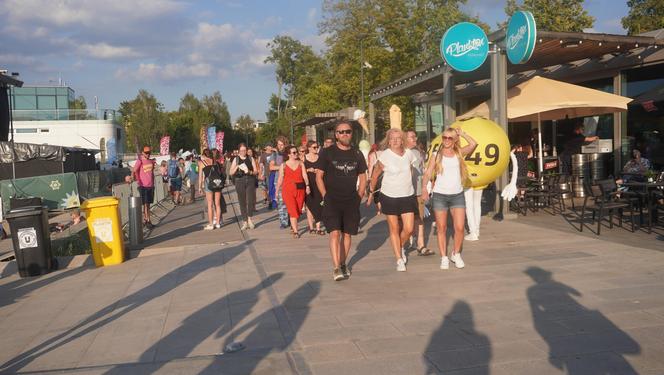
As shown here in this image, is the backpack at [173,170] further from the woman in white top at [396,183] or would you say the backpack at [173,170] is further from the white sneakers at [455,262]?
the white sneakers at [455,262]

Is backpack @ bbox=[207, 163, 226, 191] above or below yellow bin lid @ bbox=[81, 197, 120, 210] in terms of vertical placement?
above

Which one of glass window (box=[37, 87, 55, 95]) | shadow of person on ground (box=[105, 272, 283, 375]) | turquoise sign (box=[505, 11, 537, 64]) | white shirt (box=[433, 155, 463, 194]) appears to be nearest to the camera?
shadow of person on ground (box=[105, 272, 283, 375])

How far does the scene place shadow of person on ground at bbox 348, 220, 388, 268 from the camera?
8.32 m

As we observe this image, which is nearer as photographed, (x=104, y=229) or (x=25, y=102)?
(x=104, y=229)

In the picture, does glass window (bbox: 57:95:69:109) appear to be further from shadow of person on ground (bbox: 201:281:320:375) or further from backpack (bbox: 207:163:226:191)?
shadow of person on ground (bbox: 201:281:320:375)

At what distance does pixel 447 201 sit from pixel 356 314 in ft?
7.54

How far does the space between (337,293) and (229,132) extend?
88115 mm

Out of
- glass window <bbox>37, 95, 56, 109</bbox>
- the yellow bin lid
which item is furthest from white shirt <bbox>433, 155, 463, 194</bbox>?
glass window <bbox>37, 95, 56, 109</bbox>

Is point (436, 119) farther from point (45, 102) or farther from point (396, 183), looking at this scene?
point (45, 102)

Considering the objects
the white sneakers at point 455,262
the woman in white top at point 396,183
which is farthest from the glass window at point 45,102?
the white sneakers at point 455,262

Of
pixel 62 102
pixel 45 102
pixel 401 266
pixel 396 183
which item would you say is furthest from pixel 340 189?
pixel 62 102

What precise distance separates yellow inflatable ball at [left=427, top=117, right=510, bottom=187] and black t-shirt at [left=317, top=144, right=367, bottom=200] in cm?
206

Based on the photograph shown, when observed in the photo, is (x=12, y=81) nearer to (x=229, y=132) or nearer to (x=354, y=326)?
(x=354, y=326)

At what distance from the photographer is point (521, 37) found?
9.88m
